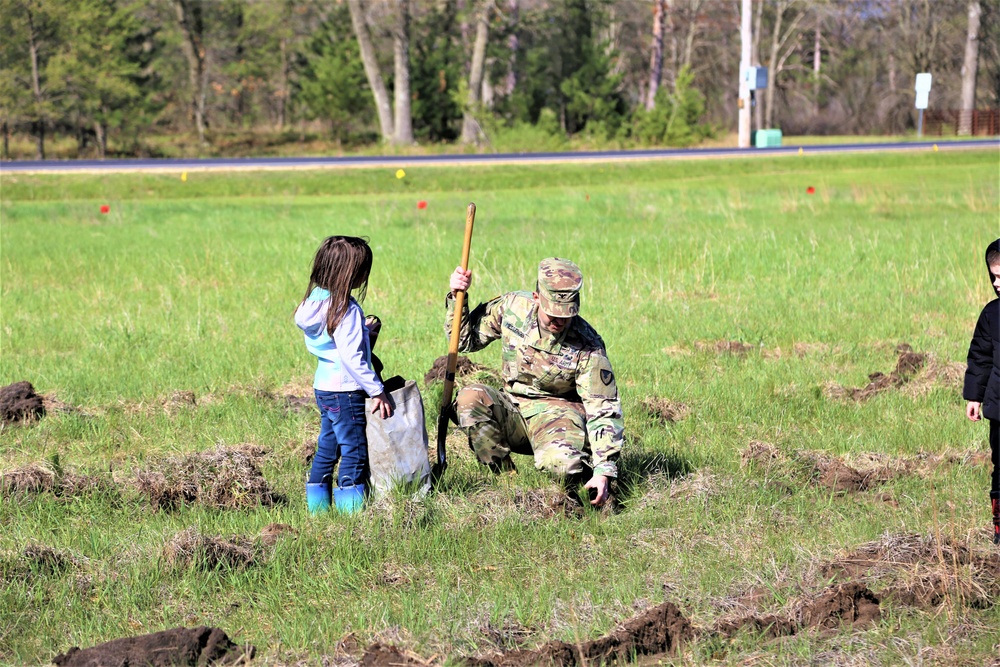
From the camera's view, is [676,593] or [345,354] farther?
[345,354]

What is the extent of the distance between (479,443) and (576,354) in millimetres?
687

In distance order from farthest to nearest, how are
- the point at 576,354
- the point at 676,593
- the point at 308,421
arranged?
the point at 308,421 → the point at 576,354 → the point at 676,593

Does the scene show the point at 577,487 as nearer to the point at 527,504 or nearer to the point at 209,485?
the point at 527,504

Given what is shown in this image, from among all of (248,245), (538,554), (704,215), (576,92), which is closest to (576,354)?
(538,554)

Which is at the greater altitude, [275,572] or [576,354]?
[576,354]

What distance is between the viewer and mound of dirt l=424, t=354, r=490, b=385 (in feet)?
27.6

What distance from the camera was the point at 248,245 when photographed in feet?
50.5

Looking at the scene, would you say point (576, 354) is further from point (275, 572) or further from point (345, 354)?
point (275, 572)

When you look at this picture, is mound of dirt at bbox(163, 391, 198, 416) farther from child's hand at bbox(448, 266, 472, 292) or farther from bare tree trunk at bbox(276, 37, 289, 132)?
bare tree trunk at bbox(276, 37, 289, 132)

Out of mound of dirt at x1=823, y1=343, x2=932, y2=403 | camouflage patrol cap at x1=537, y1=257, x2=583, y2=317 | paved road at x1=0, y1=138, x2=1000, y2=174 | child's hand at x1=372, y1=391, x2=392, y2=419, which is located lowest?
mound of dirt at x1=823, y1=343, x2=932, y2=403

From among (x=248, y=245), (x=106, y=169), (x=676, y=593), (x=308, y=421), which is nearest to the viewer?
(x=676, y=593)

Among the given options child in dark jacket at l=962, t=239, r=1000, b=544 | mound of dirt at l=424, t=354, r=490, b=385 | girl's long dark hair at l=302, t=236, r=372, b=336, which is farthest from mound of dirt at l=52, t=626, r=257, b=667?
mound of dirt at l=424, t=354, r=490, b=385

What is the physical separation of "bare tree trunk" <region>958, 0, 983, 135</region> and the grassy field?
36365 millimetres

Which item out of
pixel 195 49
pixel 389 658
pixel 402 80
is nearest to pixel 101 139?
pixel 195 49
